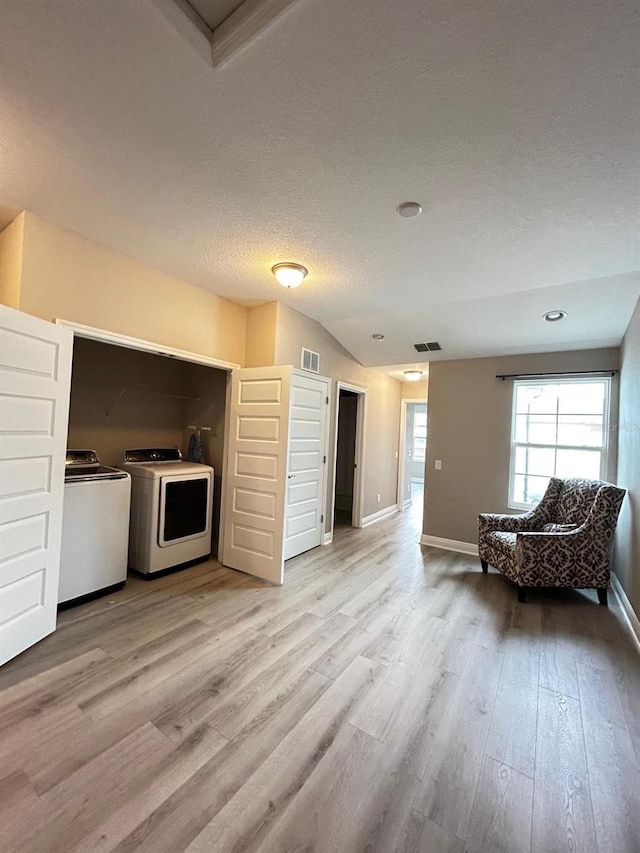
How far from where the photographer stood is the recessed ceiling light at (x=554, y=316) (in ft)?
11.3

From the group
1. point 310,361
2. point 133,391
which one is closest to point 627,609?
point 310,361

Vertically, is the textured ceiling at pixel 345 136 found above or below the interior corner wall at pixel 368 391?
above

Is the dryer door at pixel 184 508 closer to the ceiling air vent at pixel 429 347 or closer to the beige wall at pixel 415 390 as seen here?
the ceiling air vent at pixel 429 347

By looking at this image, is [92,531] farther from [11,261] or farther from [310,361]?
[310,361]

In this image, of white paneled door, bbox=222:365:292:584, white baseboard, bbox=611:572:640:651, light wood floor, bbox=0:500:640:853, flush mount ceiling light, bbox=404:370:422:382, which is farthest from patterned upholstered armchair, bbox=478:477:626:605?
flush mount ceiling light, bbox=404:370:422:382

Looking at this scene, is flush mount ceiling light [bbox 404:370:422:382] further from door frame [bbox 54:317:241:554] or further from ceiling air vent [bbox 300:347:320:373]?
door frame [bbox 54:317:241:554]

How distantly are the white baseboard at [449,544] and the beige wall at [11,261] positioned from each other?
4.78 meters

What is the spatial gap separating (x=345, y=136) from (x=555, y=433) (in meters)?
3.96

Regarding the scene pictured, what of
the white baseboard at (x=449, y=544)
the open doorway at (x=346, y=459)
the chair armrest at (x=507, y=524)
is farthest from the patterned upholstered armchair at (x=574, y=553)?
the open doorway at (x=346, y=459)

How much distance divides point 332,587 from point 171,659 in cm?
152

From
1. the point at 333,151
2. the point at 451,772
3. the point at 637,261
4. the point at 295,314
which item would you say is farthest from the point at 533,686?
the point at 295,314

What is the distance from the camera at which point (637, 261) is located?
255 centimetres

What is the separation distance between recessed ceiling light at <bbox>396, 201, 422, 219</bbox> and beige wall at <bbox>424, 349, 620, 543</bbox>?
293 centimetres

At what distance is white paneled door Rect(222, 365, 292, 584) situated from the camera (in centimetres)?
334
